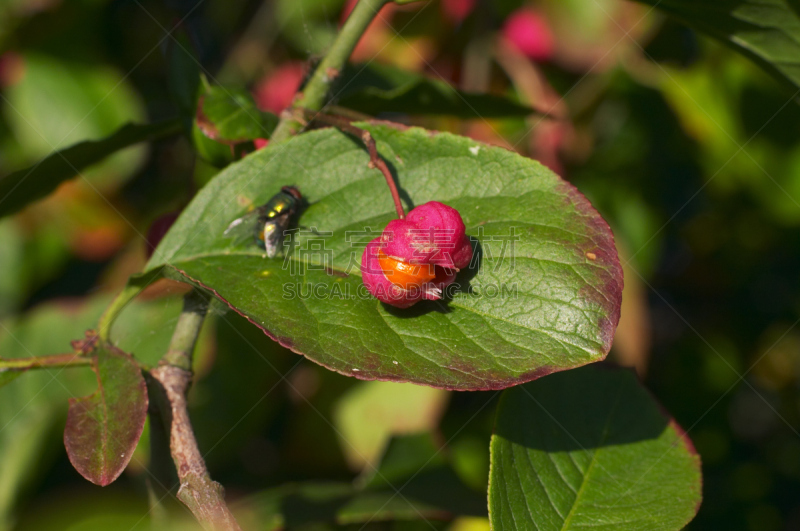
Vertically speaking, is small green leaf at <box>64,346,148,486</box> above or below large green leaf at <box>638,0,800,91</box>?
below

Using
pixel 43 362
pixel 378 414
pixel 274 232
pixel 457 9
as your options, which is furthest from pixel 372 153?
pixel 457 9

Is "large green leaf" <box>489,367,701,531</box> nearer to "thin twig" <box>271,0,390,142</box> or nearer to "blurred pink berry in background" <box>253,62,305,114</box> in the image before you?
"thin twig" <box>271,0,390,142</box>

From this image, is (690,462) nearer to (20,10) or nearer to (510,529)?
(510,529)

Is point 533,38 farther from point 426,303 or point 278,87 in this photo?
point 426,303

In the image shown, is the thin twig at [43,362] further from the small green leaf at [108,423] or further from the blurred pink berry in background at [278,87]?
the blurred pink berry in background at [278,87]

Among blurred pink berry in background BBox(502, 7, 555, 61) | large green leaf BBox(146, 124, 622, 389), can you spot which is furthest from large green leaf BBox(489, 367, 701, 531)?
blurred pink berry in background BBox(502, 7, 555, 61)
